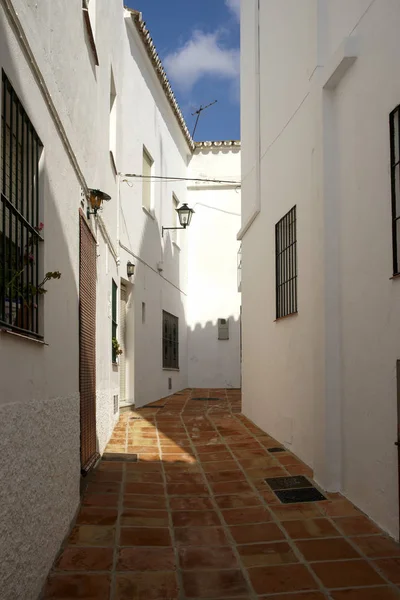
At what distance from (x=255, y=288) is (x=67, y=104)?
549cm

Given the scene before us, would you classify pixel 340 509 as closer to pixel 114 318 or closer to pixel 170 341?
pixel 114 318

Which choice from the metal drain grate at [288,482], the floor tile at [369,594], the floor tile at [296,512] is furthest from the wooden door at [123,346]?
the floor tile at [369,594]

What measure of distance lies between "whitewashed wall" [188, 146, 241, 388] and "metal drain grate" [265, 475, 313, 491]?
10.8m

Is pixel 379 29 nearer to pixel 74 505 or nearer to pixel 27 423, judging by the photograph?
pixel 27 423

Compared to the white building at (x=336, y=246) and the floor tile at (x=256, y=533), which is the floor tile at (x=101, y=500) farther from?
the white building at (x=336, y=246)

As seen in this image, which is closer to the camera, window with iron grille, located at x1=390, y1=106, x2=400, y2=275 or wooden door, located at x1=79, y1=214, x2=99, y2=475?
window with iron grille, located at x1=390, y1=106, x2=400, y2=275

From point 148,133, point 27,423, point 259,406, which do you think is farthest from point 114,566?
point 148,133

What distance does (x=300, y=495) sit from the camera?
212 inches

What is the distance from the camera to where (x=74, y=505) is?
466 cm

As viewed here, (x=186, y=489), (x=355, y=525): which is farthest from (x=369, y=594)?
(x=186, y=489)

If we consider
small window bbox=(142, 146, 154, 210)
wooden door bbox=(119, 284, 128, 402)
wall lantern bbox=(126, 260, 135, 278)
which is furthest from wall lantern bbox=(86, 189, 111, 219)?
small window bbox=(142, 146, 154, 210)

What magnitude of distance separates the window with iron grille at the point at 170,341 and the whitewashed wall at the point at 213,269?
166cm

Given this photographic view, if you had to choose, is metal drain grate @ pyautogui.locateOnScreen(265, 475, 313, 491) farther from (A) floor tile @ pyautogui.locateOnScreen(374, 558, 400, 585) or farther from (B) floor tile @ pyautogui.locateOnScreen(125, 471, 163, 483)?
(A) floor tile @ pyautogui.locateOnScreen(374, 558, 400, 585)

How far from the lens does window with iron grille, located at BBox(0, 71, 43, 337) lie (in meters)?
2.81
